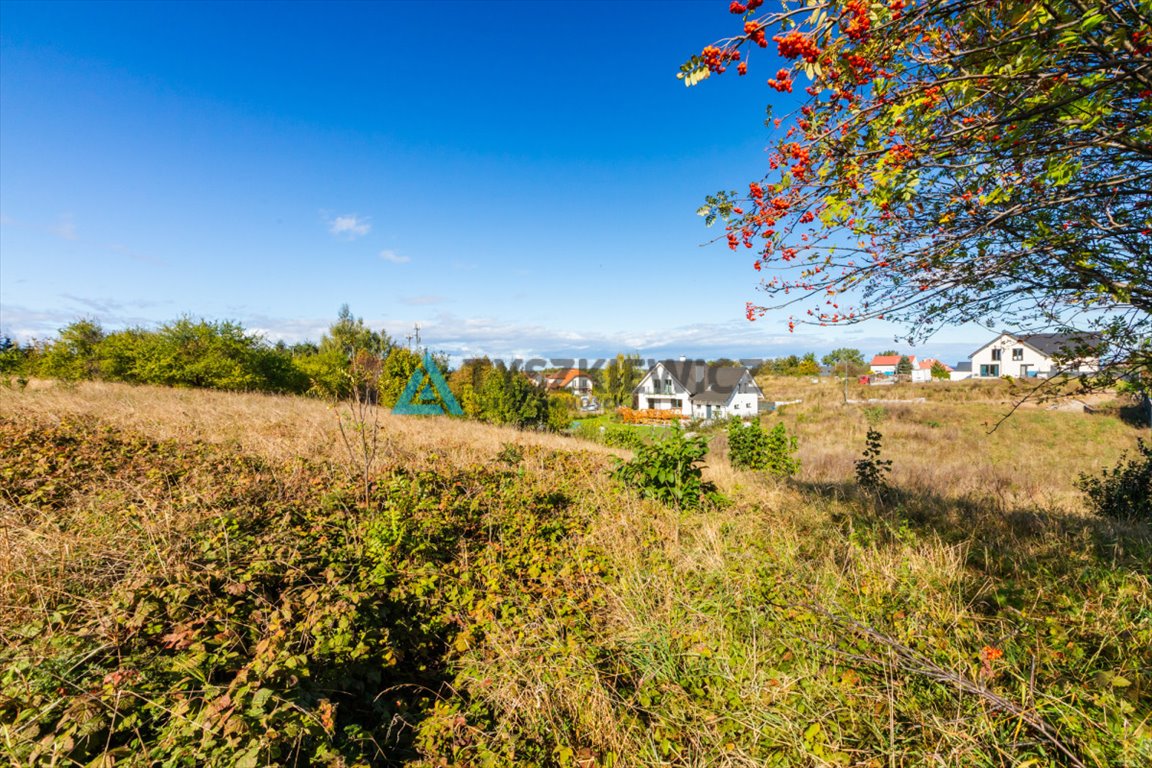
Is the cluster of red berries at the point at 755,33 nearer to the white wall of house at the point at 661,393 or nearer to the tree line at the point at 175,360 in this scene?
the tree line at the point at 175,360

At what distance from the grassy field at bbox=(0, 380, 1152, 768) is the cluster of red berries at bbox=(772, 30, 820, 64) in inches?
110

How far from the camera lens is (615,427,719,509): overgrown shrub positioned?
5.86 metres

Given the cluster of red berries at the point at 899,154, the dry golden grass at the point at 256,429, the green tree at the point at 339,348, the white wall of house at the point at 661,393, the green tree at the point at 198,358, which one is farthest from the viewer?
the white wall of house at the point at 661,393

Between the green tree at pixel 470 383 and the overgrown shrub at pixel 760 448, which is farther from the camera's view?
the green tree at pixel 470 383

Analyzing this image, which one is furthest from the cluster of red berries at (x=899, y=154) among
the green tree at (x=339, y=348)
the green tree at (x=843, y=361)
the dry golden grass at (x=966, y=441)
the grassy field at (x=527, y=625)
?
the green tree at (x=843, y=361)

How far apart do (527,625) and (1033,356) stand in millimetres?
49599

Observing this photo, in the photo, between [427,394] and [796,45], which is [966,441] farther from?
[427,394]

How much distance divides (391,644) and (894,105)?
13.9ft

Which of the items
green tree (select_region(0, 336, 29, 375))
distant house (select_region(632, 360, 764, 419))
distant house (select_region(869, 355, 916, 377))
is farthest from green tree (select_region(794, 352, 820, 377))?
green tree (select_region(0, 336, 29, 375))

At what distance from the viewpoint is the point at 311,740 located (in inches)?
77.1

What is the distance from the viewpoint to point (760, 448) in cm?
1249

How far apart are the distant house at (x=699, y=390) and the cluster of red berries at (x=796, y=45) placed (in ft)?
119

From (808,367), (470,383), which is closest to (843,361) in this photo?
(808,367)

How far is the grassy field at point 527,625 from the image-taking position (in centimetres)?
193
